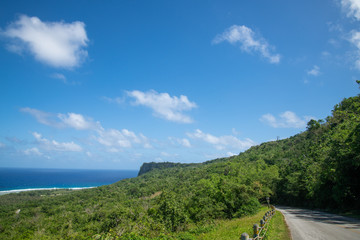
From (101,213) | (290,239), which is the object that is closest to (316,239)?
(290,239)

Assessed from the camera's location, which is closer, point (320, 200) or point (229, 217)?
point (229, 217)

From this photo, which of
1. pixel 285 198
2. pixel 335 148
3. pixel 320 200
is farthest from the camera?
pixel 285 198

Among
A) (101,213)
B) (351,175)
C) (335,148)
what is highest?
(335,148)

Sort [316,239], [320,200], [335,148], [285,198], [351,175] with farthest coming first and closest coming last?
[285,198] < [320,200] < [335,148] < [351,175] < [316,239]

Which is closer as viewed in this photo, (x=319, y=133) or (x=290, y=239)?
(x=290, y=239)

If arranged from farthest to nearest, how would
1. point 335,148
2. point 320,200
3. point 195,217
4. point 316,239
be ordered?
point 320,200 < point 335,148 < point 195,217 < point 316,239

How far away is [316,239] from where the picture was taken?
10.6 m

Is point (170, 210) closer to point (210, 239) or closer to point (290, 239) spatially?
point (210, 239)

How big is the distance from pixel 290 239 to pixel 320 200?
29696 mm

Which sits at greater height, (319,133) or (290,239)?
(319,133)

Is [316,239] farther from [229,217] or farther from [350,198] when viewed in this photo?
[350,198]

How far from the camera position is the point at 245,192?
84.7 ft

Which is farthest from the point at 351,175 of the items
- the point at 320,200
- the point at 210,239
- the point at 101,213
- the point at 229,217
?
the point at 101,213

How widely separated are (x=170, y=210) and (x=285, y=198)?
4298cm
